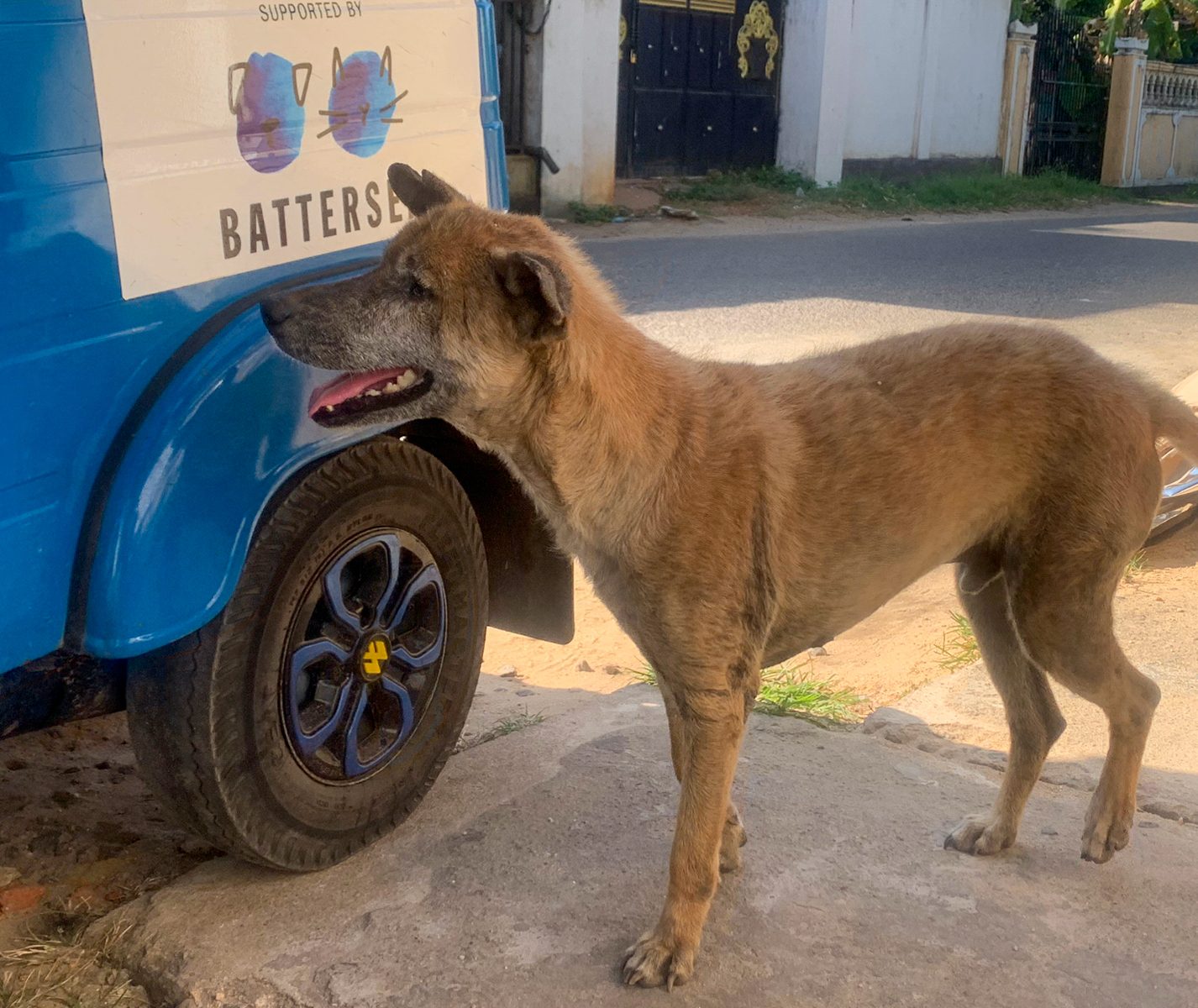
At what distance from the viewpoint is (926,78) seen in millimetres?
24641

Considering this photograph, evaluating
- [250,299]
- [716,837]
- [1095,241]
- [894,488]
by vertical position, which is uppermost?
[250,299]

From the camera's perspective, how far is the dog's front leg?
2.90 meters

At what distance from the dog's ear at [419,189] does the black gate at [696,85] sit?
57.8 ft

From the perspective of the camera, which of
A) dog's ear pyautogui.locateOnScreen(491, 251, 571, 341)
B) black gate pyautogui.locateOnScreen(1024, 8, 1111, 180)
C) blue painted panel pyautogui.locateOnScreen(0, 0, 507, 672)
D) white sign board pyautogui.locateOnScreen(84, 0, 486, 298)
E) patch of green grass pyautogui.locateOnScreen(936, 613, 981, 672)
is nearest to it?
blue painted panel pyautogui.locateOnScreen(0, 0, 507, 672)

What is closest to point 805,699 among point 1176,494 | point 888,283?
point 1176,494

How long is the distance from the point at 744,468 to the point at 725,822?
2.82 ft

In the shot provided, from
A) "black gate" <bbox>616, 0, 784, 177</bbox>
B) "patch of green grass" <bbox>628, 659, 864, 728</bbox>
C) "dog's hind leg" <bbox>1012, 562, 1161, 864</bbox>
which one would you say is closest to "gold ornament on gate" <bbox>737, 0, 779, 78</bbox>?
"black gate" <bbox>616, 0, 784, 177</bbox>

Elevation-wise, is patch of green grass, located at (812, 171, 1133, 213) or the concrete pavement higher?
the concrete pavement

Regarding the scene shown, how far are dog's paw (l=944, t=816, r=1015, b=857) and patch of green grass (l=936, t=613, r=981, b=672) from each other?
148 centimetres

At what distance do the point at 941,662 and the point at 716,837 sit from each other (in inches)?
93.2

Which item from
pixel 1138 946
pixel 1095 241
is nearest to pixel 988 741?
pixel 1138 946

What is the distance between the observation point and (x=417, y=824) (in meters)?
3.46

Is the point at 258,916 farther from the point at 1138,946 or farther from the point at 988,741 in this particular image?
the point at 988,741

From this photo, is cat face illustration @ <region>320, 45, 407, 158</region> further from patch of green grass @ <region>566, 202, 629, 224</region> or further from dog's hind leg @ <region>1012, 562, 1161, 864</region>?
patch of green grass @ <region>566, 202, 629, 224</region>
